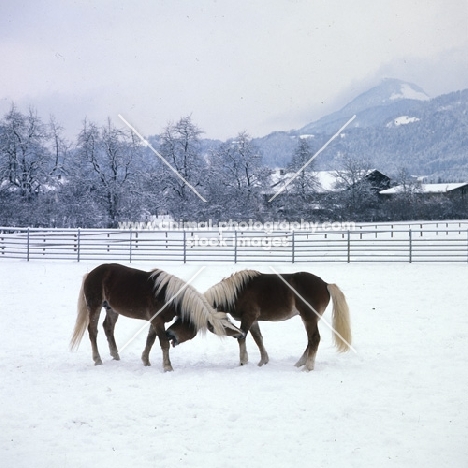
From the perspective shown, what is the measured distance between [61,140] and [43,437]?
33532 millimetres

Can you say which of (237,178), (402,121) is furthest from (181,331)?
(402,121)

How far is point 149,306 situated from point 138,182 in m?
29.3

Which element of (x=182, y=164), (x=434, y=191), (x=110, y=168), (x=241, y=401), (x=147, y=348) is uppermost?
(x=182, y=164)

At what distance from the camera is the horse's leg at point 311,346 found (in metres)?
4.91

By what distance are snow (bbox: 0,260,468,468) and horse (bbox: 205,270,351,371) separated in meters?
0.31

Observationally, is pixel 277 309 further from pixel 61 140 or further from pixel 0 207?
pixel 61 140

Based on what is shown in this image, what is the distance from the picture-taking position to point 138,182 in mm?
33438

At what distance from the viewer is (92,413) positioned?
12.3ft

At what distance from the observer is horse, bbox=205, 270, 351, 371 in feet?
16.7

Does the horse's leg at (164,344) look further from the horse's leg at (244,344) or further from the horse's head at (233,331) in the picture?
the horse's leg at (244,344)

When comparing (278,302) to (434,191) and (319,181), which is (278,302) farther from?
(434,191)

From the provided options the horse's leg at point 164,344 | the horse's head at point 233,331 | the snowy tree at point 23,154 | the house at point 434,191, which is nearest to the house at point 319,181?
the house at point 434,191

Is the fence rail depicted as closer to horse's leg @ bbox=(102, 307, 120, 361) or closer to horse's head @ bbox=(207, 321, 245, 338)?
horse's leg @ bbox=(102, 307, 120, 361)

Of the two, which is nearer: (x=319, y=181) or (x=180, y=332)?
(x=180, y=332)
